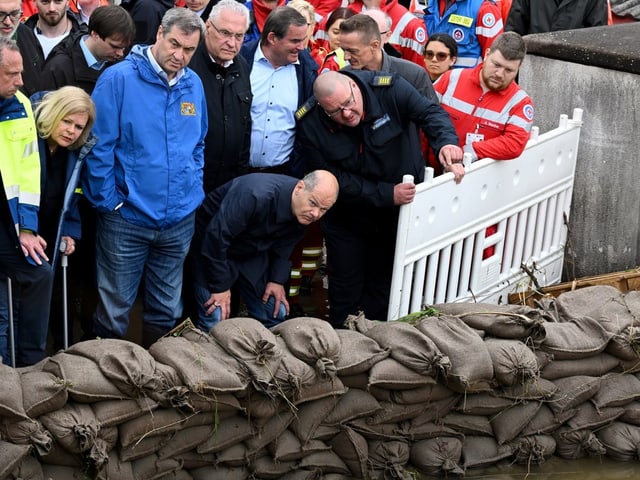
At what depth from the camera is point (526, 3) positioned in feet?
28.9

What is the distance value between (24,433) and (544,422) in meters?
2.57

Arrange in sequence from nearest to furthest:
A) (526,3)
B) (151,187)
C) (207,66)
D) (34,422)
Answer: (34,422) < (151,187) < (207,66) < (526,3)

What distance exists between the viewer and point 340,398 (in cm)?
553

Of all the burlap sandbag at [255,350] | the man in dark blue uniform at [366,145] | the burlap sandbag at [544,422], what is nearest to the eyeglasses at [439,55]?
the man in dark blue uniform at [366,145]

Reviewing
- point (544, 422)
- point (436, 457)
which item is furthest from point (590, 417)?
point (436, 457)

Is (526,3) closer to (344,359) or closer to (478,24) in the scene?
(478,24)

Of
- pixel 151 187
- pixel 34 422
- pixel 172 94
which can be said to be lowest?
pixel 34 422

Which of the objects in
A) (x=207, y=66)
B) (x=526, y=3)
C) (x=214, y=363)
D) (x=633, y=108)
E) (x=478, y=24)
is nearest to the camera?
(x=214, y=363)

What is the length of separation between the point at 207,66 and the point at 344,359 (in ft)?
5.81

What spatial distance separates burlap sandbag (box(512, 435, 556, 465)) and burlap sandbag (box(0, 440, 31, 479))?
2.43 m

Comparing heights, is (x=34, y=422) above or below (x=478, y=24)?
below

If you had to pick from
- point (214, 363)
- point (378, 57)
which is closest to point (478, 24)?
point (378, 57)

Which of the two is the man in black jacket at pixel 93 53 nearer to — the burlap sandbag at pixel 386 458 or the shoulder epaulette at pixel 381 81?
the shoulder epaulette at pixel 381 81

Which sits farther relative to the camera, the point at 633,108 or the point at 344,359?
A: the point at 633,108
